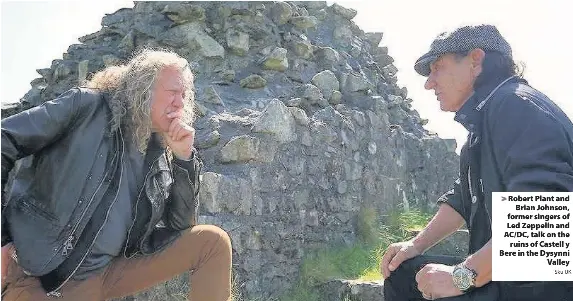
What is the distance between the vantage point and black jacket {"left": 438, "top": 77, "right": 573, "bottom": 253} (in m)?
2.07

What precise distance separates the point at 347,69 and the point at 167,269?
14.2ft

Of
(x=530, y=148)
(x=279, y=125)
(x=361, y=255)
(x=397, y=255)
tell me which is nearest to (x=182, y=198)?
(x=397, y=255)

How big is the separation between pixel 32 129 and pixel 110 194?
1.39 ft

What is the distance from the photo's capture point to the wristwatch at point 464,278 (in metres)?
2.23

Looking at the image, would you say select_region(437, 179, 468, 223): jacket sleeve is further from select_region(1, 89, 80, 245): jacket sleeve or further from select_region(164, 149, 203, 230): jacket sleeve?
select_region(1, 89, 80, 245): jacket sleeve

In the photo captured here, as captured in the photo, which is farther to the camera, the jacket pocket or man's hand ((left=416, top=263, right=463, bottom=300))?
the jacket pocket

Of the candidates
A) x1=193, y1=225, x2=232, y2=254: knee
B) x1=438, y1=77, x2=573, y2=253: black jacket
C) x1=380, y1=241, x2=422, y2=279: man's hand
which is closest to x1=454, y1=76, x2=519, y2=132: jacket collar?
x1=438, y1=77, x2=573, y2=253: black jacket

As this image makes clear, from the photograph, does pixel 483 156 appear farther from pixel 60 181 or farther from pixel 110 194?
pixel 60 181

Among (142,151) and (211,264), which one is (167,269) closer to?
(211,264)

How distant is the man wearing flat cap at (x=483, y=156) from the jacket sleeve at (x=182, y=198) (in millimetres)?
938

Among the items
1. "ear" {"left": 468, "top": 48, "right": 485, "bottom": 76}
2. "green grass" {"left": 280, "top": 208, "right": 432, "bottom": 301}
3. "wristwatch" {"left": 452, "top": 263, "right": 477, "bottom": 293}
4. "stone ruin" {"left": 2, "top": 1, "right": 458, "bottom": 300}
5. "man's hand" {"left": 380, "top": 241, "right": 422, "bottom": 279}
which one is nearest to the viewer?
"wristwatch" {"left": 452, "top": 263, "right": 477, "bottom": 293}

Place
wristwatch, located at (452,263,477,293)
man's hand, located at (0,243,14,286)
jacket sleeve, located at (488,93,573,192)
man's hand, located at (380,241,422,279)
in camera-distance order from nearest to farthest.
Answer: jacket sleeve, located at (488,93,573,192)
wristwatch, located at (452,263,477,293)
man's hand, located at (0,243,14,286)
man's hand, located at (380,241,422,279)

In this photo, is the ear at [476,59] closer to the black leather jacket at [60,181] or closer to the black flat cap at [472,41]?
the black flat cap at [472,41]

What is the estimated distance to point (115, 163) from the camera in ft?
8.69
